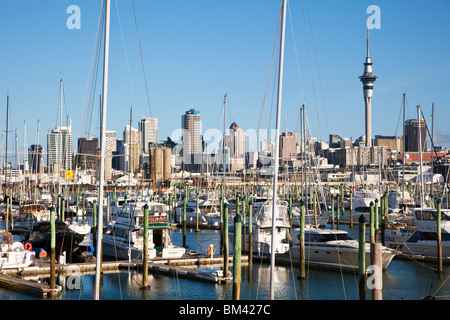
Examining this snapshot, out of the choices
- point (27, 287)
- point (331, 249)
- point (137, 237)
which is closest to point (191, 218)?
point (137, 237)

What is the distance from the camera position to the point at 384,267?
1339 inches

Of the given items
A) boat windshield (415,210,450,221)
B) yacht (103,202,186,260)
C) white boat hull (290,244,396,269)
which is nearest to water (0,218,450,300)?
white boat hull (290,244,396,269)

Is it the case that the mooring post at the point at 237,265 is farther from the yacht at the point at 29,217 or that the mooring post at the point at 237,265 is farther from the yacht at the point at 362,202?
the yacht at the point at 362,202

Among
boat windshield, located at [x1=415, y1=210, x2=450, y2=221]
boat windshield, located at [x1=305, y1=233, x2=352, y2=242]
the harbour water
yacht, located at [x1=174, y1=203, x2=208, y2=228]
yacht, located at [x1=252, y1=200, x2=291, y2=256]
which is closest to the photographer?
the harbour water

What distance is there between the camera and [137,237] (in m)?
36.4

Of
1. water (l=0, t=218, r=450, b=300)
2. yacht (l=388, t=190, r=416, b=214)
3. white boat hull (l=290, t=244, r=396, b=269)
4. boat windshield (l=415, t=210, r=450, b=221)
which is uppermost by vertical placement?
boat windshield (l=415, t=210, r=450, b=221)

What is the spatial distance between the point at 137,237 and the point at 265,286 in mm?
9395

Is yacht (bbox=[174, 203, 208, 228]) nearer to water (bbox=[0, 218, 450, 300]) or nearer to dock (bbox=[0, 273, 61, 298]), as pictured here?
water (bbox=[0, 218, 450, 300])

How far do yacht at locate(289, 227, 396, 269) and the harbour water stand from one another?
80 centimetres

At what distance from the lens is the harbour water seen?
28438mm
